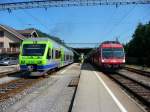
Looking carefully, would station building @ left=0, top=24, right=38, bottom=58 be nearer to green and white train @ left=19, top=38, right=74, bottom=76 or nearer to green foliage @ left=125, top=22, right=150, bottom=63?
green foliage @ left=125, top=22, right=150, bottom=63

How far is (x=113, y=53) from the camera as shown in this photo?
123 feet

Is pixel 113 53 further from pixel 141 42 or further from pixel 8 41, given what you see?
pixel 8 41

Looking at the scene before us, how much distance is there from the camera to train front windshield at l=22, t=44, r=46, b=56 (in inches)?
1086

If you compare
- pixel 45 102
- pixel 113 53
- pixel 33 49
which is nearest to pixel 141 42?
pixel 113 53

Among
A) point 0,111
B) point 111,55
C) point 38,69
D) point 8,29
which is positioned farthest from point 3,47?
point 0,111

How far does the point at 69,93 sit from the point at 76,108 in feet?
19.5

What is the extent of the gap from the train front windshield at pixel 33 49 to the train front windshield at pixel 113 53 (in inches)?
436

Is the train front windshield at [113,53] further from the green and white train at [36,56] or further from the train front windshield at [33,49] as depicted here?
the train front windshield at [33,49]

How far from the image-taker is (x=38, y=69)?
27.1 metres

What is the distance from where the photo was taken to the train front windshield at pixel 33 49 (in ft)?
90.5

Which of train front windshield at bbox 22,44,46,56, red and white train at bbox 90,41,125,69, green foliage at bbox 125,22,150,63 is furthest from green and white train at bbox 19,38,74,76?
green foliage at bbox 125,22,150,63

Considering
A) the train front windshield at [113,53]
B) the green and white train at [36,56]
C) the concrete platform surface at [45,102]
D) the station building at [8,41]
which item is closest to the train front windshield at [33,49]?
the green and white train at [36,56]

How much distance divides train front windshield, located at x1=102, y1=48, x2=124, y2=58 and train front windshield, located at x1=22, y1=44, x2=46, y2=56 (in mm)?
11065

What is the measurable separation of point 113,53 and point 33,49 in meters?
11.6
